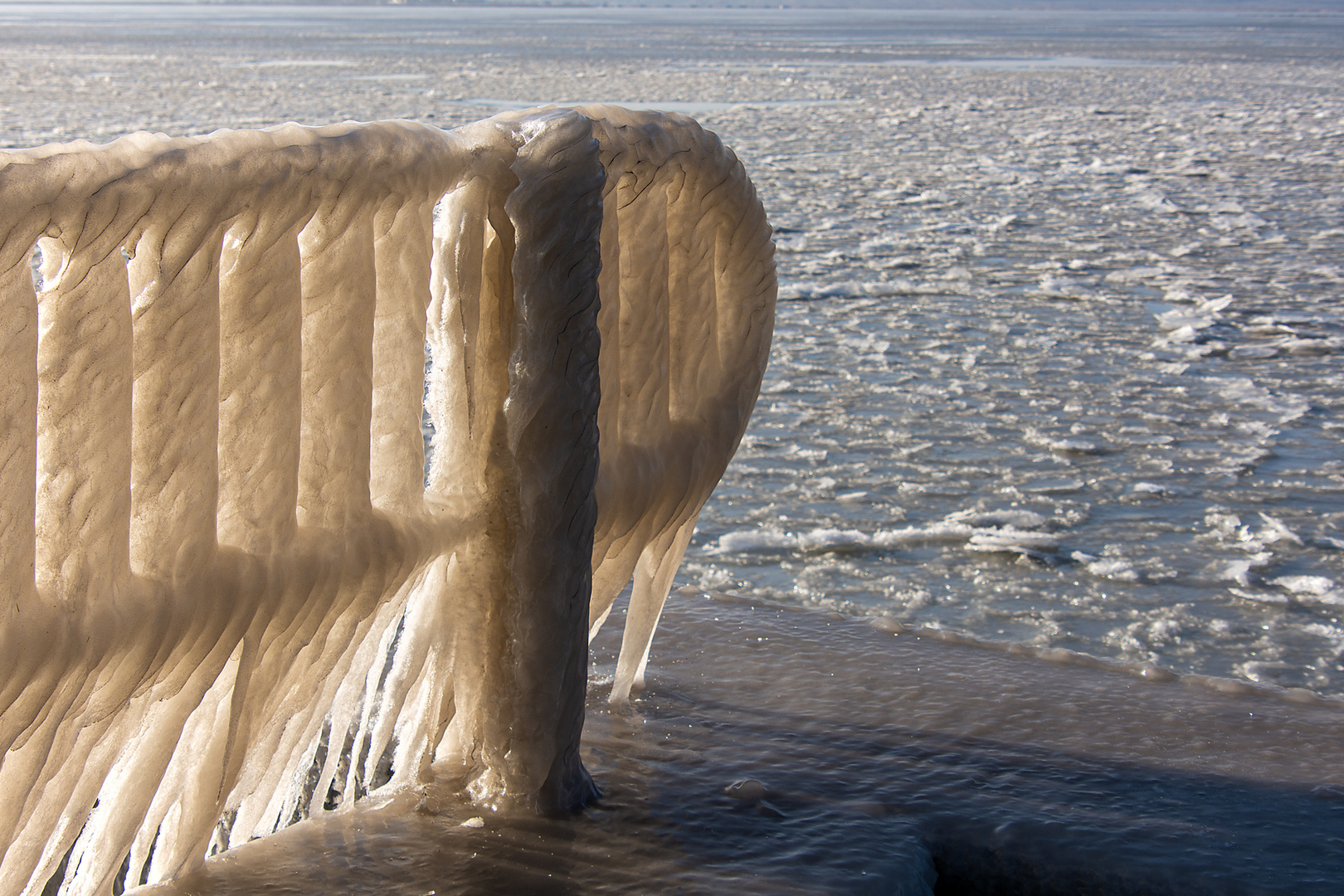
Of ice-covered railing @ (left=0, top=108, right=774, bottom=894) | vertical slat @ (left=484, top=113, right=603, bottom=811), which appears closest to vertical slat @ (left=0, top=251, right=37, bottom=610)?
ice-covered railing @ (left=0, top=108, right=774, bottom=894)

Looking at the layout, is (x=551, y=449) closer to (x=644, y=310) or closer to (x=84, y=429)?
(x=644, y=310)

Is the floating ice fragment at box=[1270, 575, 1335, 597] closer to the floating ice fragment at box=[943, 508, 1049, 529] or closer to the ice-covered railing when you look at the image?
the floating ice fragment at box=[943, 508, 1049, 529]

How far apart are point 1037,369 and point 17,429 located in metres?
3.86

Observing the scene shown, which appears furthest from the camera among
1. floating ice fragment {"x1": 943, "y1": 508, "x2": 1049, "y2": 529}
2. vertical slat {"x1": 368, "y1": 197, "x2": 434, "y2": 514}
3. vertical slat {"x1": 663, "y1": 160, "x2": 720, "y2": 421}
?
floating ice fragment {"x1": 943, "y1": 508, "x2": 1049, "y2": 529}

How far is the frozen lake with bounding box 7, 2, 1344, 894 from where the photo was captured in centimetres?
250

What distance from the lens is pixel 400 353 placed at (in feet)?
4.15

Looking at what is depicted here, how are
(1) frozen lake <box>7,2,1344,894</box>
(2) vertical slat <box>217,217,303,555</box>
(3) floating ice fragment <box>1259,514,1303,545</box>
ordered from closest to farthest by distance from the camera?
1. (2) vertical slat <box>217,217,303,555</box>
2. (1) frozen lake <box>7,2,1344,894</box>
3. (3) floating ice fragment <box>1259,514,1303,545</box>

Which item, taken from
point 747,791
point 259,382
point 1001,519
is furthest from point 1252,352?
point 259,382

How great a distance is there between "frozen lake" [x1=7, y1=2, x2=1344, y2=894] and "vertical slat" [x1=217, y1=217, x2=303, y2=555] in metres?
0.69

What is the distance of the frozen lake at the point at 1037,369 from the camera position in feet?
8.19

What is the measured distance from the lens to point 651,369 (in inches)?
60.4

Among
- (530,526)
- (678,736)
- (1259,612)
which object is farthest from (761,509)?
(530,526)

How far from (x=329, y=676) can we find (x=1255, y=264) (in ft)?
18.9

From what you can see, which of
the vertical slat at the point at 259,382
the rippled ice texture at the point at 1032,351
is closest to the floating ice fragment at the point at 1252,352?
the rippled ice texture at the point at 1032,351
